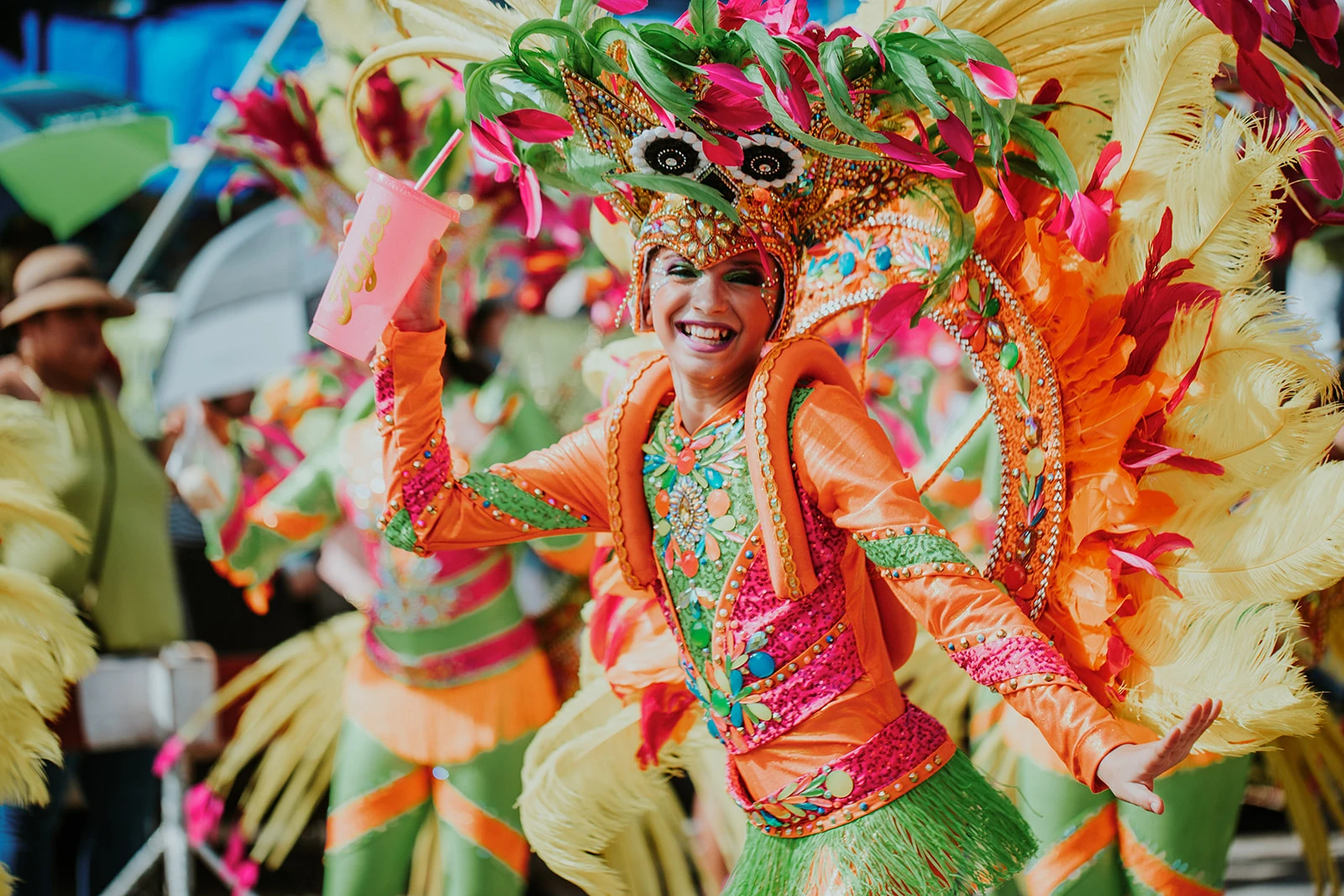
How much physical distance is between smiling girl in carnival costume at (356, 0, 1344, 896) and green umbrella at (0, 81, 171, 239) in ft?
13.7

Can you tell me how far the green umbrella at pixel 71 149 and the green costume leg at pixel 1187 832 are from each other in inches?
192

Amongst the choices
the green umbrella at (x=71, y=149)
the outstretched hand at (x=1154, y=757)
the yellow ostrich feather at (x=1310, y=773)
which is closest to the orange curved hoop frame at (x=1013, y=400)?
the outstretched hand at (x=1154, y=757)

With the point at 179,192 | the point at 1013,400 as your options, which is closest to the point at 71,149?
the point at 179,192

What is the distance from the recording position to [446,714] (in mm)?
3148

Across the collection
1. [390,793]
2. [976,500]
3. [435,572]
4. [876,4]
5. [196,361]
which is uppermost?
[876,4]

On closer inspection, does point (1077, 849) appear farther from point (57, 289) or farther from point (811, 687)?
point (57, 289)

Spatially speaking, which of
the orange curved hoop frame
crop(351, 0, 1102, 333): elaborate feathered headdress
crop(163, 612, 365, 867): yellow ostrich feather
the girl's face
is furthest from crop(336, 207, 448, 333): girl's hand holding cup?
crop(163, 612, 365, 867): yellow ostrich feather

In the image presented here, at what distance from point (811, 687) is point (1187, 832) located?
1.17m

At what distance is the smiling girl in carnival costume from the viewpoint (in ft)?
5.48

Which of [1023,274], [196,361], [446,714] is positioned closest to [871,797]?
[1023,274]

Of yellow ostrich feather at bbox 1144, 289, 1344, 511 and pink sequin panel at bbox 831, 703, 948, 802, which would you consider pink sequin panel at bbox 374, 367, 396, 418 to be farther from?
yellow ostrich feather at bbox 1144, 289, 1344, 511

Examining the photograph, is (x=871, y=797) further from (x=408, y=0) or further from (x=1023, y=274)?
(x=408, y=0)

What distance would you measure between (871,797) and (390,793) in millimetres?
1633

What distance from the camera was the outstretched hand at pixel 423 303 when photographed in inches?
71.7
